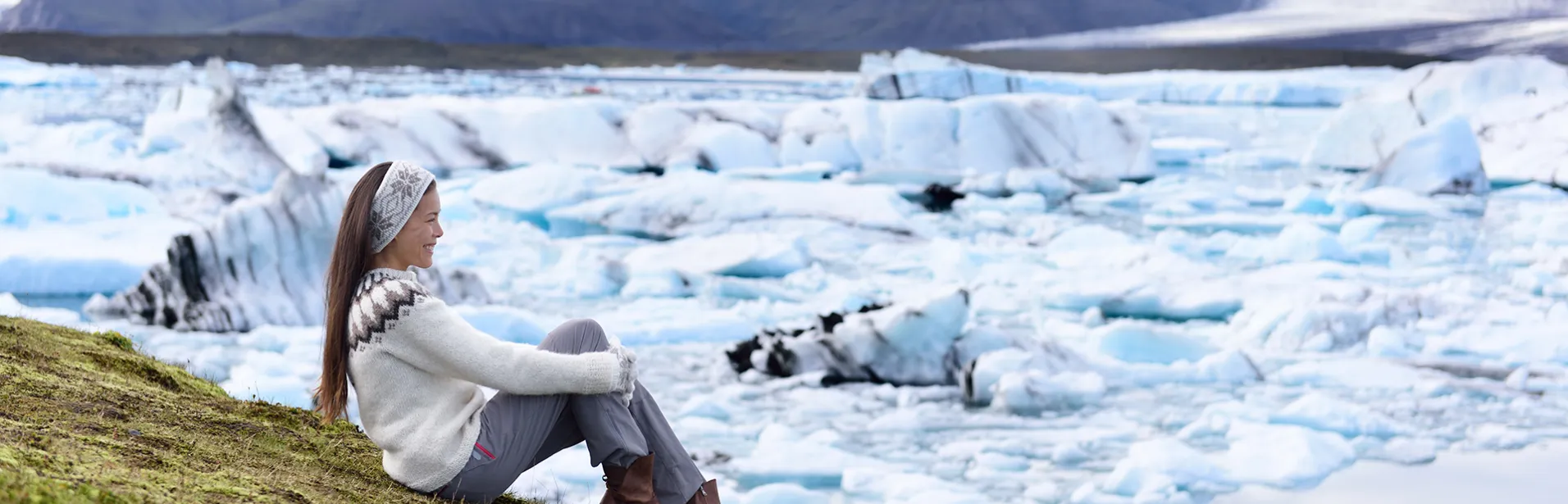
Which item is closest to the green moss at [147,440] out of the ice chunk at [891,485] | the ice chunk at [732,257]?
the ice chunk at [891,485]

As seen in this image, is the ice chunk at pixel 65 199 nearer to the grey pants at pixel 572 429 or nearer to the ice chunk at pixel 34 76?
the grey pants at pixel 572 429

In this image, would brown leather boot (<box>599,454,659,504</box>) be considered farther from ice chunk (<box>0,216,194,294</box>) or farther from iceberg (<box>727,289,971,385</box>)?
ice chunk (<box>0,216,194,294</box>)

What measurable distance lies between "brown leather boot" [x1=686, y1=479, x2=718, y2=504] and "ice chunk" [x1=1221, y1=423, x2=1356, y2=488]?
141 inches

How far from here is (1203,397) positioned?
6.82m

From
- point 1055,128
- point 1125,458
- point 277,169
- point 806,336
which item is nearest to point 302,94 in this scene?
point 277,169

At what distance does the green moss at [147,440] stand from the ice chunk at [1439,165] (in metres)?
17.5

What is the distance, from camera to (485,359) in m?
2.28

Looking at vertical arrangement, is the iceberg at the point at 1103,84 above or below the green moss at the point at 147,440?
below

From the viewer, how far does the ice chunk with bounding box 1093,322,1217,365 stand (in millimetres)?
7707

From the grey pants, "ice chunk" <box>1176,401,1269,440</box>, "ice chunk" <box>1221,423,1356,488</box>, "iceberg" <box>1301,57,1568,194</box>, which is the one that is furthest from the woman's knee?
"iceberg" <box>1301,57,1568,194</box>

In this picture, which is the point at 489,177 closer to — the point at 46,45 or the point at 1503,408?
the point at 1503,408

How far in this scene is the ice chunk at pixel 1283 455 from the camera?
5.54 meters

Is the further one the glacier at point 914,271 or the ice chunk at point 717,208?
the ice chunk at point 717,208

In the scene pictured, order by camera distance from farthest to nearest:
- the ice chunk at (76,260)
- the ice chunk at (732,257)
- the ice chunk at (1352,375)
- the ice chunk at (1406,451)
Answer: the ice chunk at (732,257)
the ice chunk at (76,260)
the ice chunk at (1352,375)
the ice chunk at (1406,451)
